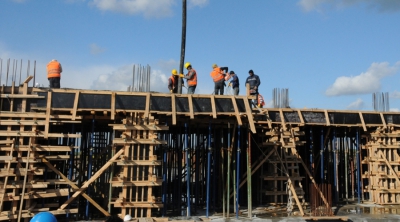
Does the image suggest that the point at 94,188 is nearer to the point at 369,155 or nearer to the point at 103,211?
the point at 103,211

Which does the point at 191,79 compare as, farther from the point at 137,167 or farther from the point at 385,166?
the point at 385,166

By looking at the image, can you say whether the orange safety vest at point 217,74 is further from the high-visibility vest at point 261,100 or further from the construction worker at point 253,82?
the high-visibility vest at point 261,100

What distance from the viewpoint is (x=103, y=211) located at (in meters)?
12.4

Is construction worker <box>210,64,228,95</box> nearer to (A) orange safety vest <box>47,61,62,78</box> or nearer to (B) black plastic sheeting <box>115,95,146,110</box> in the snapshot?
(B) black plastic sheeting <box>115,95,146,110</box>

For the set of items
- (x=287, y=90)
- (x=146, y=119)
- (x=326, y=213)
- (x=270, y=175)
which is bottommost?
(x=326, y=213)

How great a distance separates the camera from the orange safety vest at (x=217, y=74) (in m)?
16.7

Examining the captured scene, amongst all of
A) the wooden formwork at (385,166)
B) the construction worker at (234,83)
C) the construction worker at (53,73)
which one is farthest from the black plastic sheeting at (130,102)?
the wooden formwork at (385,166)

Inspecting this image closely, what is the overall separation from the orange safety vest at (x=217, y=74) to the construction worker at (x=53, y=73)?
21.4ft

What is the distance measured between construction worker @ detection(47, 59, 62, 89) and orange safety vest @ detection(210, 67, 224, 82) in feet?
21.4

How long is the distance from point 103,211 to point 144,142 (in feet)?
8.59

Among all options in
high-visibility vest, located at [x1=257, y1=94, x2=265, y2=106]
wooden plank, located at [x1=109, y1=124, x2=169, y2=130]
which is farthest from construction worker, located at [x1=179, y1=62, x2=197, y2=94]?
high-visibility vest, located at [x1=257, y1=94, x2=265, y2=106]

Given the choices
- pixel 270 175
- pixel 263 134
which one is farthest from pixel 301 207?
pixel 263 134

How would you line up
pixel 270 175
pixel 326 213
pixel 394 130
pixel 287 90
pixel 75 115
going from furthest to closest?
1. pixel 287 90
2. pixel 394 130
3. pixel 270 175
4. pixel 326 213
5. pixel 75 115

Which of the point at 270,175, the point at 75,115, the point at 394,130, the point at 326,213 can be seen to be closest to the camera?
the point at 75,115
